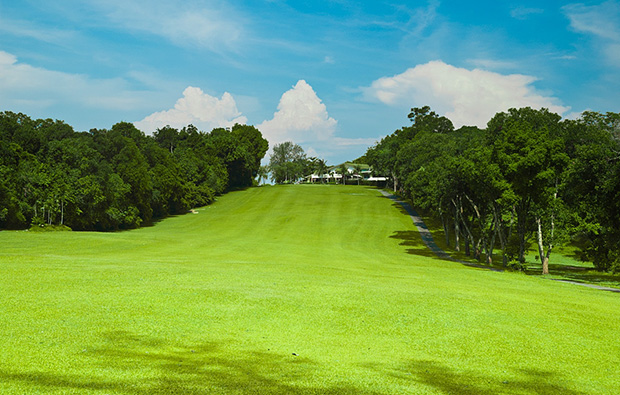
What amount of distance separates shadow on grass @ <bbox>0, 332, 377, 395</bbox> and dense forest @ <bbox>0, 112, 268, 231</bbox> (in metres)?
58.6

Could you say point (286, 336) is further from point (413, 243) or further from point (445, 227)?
point (445, 227)

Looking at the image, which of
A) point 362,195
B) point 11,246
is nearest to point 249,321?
point 11,246

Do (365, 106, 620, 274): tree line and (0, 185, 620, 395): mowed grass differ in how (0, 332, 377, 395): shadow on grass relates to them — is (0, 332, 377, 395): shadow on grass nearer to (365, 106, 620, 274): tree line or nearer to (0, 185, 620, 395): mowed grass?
(0, 185, 620, 395): mowed grass

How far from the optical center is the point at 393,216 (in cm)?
8856

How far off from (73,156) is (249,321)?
67366 mm

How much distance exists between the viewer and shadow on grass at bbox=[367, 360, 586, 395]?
336 inches

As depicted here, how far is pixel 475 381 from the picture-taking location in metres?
8.99

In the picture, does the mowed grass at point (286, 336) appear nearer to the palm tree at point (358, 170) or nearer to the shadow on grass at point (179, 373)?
the shadow on grass at point (179, 373)

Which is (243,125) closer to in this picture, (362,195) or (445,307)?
(362,195)

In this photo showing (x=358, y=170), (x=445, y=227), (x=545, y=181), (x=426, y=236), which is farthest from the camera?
(x=358, y=170)

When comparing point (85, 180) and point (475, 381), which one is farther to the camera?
point (85, 180)

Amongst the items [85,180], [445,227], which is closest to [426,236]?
[445,227]

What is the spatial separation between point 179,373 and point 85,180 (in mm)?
65735

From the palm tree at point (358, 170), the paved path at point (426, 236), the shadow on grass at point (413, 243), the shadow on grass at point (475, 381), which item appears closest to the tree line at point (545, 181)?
the paved path at point (426, 236)
